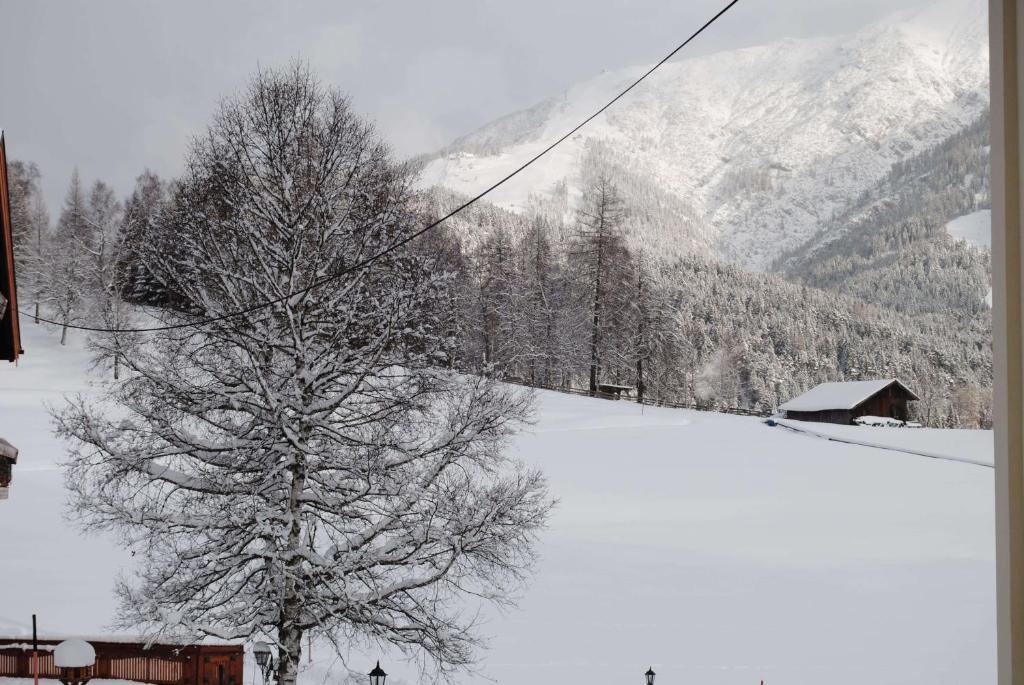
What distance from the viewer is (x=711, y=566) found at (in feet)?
Answer: 70.8

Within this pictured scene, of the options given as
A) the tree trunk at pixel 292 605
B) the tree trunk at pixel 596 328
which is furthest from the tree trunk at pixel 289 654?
the tree trunk at pixel 596 328

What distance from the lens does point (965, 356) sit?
112m

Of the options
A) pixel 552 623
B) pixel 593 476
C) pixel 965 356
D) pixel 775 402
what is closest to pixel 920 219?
pixel 965 356

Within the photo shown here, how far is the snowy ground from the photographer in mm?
15844

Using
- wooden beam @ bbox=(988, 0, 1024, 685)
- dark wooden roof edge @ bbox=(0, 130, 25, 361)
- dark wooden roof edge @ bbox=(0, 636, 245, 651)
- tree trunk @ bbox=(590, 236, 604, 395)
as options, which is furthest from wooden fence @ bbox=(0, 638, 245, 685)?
tree trunk @ bbox=(590, 236, 604, 395)

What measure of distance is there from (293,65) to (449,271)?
10.8 ft

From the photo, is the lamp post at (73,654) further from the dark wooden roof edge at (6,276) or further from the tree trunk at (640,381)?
the tree trunk at (640,381)

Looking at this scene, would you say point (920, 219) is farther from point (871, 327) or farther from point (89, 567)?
point (89, 567)

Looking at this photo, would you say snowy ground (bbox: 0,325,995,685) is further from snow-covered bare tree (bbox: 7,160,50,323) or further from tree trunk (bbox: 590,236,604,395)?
snow-covered bare tree (bbox: 7,160,50,323)

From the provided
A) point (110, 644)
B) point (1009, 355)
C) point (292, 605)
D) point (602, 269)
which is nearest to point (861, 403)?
point (602, 269)

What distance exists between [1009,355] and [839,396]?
207ft

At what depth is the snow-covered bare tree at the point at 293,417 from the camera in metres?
10.1

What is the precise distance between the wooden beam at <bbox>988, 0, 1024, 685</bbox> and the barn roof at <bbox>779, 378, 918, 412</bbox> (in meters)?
60.3

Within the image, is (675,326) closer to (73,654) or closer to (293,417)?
(293,417)
